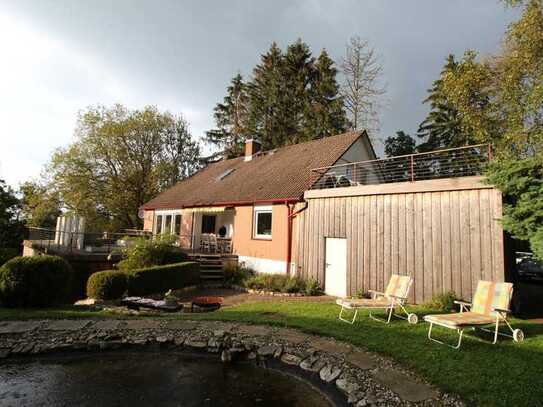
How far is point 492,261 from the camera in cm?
873

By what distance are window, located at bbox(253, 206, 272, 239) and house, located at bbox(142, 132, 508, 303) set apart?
56mm

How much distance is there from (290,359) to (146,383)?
2.65 meters

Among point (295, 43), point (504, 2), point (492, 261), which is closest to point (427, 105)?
point (295, 43)

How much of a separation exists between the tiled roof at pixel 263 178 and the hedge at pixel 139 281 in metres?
5.51

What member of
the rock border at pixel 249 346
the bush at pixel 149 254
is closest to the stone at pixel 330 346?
the rock border at pixel 249 346

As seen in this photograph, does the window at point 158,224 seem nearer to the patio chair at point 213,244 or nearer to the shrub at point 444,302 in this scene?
the patio chair at point 213,244

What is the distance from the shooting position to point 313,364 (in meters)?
5.69

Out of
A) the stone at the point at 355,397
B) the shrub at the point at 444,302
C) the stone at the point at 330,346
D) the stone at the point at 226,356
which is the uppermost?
the shrub at the point at 444,302

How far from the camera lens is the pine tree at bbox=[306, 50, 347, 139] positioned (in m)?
31.8

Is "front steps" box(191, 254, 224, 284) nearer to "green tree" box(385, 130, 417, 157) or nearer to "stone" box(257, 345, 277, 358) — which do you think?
"stone" box(257, 345, 277, 358)

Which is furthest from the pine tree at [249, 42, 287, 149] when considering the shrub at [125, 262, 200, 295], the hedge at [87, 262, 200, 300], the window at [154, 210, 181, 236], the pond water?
the pond water

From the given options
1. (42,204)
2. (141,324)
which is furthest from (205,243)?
(42,204)

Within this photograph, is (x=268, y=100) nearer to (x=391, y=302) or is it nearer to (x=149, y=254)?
(x=149, y=254)

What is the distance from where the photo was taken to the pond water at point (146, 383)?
191 inches
